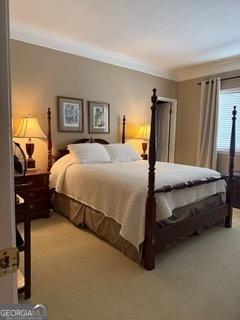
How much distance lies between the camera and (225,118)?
4.80m

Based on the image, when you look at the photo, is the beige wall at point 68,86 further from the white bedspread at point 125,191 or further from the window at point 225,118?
the window at point 225,118

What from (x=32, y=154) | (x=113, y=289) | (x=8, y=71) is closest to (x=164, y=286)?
(x=113, y=289)

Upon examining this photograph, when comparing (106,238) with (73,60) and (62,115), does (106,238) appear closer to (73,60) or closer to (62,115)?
(62,115)

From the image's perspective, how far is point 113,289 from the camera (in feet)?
6.37

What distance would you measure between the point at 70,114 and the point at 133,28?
1.60 metres

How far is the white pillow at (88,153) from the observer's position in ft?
11.6

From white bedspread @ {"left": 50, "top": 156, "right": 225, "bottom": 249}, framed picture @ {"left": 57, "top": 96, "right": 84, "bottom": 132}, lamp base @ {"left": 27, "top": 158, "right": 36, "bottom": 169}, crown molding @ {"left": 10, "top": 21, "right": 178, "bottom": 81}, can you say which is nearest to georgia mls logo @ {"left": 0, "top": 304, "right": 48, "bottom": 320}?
white bedspread @ {"left": 50, "top": 156, "right": 225, "bottom": 249}

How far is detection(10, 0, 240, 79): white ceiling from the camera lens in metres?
2.74

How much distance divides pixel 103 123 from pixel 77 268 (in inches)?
109

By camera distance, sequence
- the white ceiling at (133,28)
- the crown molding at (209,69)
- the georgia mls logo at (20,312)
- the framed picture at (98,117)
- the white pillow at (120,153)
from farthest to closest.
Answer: the crown molding at (209,69) < the framed picture at (98,117) < the white pillow at (120,153) < the white ceiling at (133,28) < the georgia mls logo at (20,312)

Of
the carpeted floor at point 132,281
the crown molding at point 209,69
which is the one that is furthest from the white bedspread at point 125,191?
the crown molding at point 209,69

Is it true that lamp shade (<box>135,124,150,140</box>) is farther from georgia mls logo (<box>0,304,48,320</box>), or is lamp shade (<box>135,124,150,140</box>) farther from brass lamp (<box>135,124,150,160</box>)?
georgia mls logo (<box>0,304,48,320</box>)

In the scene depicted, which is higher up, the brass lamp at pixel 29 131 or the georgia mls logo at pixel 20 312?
the brass lamp at pixel 29 131

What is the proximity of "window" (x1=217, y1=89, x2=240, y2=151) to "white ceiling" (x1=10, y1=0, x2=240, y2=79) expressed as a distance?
2.38ft
